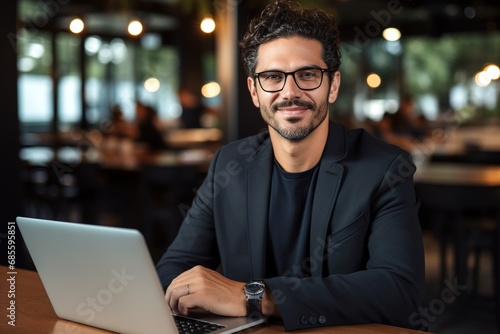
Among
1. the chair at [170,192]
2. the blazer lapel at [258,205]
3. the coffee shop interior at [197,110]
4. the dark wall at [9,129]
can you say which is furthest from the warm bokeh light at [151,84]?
the blazer lapel at [258,205]

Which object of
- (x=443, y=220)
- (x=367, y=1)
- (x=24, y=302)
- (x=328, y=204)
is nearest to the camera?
(x=24, y=302)

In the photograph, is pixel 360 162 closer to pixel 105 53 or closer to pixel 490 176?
pixel 490 176

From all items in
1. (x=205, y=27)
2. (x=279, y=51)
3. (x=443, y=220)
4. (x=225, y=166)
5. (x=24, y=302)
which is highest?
(x=205, y=27)

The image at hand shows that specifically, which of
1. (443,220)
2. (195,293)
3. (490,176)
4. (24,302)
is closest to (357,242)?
(195,293)

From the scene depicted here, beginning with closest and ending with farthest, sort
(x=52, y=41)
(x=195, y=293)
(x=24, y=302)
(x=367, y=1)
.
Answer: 1. (x=195, y=293)
2. (x=24, y=302)
3. (x=52, y=41)
4. (x=367, y=1)

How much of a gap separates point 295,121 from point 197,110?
396 inches

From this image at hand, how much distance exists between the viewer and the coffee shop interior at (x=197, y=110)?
458 cm

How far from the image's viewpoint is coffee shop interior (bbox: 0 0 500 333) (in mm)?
4582

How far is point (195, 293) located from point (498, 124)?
1147cm

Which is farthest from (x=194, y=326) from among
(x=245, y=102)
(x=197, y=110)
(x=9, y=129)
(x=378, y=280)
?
(x=197, y=110)

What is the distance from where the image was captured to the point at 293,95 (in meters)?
1.90

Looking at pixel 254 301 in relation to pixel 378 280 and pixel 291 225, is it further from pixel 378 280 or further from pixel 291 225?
→ pixel 291 225

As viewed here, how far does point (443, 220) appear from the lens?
4883 mm

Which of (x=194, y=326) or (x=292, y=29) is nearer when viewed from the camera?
(x=194, y=326)
